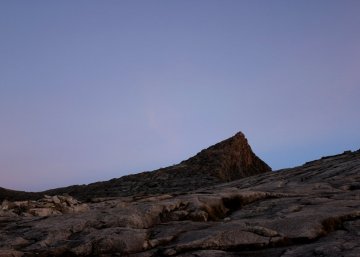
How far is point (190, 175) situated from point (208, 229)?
23592mm

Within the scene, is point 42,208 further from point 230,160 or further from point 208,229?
point 230,160

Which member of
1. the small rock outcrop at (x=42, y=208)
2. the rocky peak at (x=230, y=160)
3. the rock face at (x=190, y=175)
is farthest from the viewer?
the rocky peak at (x=230, y=160)

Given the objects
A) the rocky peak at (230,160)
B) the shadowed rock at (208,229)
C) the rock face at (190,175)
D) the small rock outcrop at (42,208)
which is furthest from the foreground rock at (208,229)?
the rocky peak at (230,160)

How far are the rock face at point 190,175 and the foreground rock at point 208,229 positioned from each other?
16.6m

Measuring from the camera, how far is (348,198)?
1185 centimetres

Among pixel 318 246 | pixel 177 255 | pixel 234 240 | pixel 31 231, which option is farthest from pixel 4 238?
pixel 318 246

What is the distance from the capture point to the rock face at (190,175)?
30.6 meters

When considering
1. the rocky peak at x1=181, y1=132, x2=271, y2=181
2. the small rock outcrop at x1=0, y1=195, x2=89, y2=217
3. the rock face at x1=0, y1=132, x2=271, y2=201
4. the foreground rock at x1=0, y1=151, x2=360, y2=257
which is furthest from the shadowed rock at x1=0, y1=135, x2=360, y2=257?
the rocky peak at x1=181, y1=132, x2=271, y2=181

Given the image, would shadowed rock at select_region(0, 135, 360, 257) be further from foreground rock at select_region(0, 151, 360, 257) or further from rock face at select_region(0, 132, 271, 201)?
rock face at select_region(0, 132, 271, 201)

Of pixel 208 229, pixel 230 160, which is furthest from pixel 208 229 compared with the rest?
pixel 230 160

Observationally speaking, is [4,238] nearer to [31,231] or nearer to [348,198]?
[31,231]

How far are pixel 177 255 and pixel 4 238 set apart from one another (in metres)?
4.45

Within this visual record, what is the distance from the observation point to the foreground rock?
8438 mm

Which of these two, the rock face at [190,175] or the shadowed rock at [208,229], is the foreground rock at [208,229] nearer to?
the shadowed rock at [208,229]
